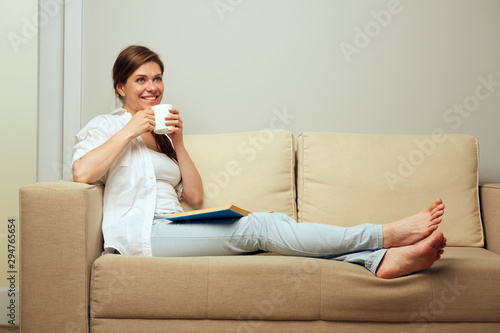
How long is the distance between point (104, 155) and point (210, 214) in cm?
Result: 42

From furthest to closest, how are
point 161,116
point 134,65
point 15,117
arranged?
point 15,117
point 134,65
point 161,116

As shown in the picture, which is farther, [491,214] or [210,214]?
[491,214]

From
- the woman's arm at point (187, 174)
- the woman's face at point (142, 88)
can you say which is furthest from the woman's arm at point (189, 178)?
the woman's face at point (142, 88)

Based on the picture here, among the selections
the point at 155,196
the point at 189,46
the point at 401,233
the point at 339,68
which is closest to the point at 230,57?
the point at 189,46

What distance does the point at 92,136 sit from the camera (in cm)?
171

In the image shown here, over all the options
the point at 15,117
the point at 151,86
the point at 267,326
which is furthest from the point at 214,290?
the point at 15,117

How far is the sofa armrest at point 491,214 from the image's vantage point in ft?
6.31

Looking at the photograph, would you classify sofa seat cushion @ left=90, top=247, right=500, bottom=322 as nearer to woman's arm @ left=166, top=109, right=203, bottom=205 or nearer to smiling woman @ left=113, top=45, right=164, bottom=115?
woman's arm @ left=166, top=109, right=203, bottom=205

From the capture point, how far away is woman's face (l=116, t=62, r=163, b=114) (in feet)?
6.17

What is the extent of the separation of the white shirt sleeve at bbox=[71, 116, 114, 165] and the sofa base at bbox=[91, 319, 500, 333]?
0.59m

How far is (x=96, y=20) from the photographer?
93.5 inches

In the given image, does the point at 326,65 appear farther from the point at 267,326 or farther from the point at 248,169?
the point at 267,326

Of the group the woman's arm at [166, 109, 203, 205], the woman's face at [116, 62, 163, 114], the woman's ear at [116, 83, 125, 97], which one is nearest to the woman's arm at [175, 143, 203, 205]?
the woman's arm at [166, 109, 203, 205]

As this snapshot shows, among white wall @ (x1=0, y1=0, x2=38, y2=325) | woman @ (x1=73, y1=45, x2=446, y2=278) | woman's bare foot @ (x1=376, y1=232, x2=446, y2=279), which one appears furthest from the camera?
white wall @ (x1=0, y1=0, x2=38, y2=325)
